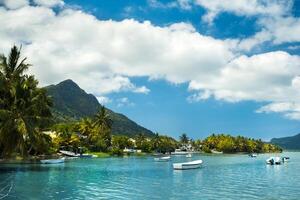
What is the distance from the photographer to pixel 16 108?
223 feet

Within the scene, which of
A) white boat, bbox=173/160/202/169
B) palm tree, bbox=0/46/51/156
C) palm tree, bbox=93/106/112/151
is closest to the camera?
palm tree, bbox=0/46/51/156

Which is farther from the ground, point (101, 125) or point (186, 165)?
point (101, 125)

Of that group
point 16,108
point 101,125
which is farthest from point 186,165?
point 101,125

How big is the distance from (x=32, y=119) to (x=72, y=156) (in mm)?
77667

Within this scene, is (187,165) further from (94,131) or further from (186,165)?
(94,131)

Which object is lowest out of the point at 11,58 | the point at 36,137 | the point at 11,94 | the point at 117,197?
the point at 117,197

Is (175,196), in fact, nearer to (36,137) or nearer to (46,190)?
(46,190)

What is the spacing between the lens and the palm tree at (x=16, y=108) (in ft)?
213

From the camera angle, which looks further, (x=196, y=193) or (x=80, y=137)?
(x=80, y=137)

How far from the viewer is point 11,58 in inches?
2741

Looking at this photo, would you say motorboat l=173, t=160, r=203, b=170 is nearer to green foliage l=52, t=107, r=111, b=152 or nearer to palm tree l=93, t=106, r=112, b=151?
green foliage l=52, t=107, r=111, b=152

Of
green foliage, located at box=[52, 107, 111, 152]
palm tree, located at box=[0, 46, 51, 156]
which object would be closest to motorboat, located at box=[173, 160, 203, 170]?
palm tree, located at box=[0, 46, 51, 156]

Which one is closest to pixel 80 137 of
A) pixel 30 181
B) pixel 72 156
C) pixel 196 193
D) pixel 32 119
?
pixel 72 156

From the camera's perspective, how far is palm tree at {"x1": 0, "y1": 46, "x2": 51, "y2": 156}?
64938 mm
